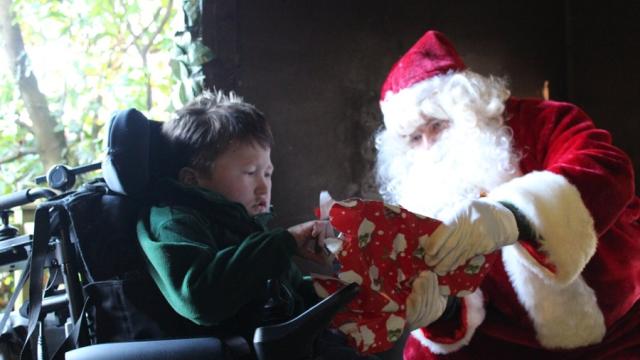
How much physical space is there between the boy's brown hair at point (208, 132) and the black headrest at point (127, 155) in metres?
0.10

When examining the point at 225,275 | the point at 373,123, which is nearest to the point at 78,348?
the point at 225,275

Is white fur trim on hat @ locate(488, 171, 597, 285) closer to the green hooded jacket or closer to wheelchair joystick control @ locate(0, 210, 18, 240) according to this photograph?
the green hooded jacket

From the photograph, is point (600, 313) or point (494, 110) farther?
point (494, 110)

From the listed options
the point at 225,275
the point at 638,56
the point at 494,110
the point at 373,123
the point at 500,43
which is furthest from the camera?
the point at 638,56

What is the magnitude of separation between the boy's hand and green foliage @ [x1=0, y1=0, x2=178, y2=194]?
155 cm

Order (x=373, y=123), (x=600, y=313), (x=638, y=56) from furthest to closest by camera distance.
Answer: (x=638, y=56) < (x=373, y=123) < (x=600, y=313)

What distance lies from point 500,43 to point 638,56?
852 mm

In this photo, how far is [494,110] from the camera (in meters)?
1.70

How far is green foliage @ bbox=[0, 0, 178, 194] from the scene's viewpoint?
105 inches

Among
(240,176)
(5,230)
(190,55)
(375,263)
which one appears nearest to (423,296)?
(375,263)

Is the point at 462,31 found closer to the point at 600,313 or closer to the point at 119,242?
the point at 600,313

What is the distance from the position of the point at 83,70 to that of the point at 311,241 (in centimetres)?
191

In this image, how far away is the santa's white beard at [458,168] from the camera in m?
1.64

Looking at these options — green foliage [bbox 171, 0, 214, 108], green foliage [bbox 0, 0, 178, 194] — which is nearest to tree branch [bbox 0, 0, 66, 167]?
green foliage [bbox 0, 0, 178, 194]
